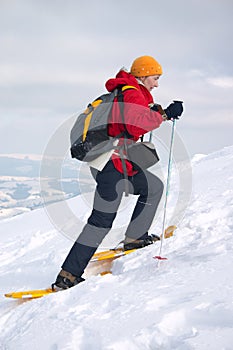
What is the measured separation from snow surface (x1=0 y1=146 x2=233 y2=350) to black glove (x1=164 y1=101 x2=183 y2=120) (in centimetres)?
150

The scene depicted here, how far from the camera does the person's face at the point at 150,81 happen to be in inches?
178

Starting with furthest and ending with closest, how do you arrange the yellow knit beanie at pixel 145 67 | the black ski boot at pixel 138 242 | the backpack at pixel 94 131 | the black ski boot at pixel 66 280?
the black ski boot at pixel 138 242, the yellow knit beanie at pixel 145 67, the black ski boot at pixel 66 280, the backpack at pixel 94 131

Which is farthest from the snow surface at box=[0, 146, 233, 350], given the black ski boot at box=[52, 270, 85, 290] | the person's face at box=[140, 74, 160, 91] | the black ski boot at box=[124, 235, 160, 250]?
the person's face at box=[140, 74, 160, 91]

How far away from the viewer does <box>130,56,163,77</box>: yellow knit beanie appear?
4465 mm

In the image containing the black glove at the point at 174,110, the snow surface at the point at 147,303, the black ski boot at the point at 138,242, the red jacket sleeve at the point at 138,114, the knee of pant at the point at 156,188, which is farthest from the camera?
the black ski boot at the point at 138,242

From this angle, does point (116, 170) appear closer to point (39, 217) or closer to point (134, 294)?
point (134, 294)

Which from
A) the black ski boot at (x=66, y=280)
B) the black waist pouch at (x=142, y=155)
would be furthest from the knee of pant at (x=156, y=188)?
the black ski boot at (x=66, y=280)

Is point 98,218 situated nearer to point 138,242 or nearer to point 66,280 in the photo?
point 66,280

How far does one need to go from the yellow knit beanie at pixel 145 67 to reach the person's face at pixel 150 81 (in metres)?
0.04

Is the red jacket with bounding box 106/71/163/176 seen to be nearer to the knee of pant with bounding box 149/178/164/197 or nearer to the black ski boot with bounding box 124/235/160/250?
the knee of pant with bounding box 149/178/164/197

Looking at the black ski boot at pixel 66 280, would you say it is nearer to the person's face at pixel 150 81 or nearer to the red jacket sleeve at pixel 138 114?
the red jacket sleeve at pixel 138 114

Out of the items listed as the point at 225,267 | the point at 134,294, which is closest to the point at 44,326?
the point at 134,294

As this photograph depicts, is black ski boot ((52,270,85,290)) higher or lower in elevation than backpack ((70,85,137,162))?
lower

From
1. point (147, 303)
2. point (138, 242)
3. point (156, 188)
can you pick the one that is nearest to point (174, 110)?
point (156, 188)
